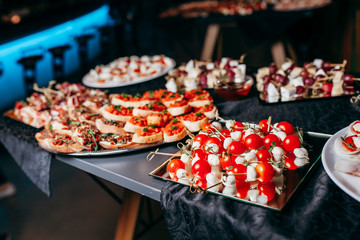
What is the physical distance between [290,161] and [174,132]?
51cm

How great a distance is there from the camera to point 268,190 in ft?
3.15

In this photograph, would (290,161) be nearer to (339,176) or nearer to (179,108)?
(339,176)

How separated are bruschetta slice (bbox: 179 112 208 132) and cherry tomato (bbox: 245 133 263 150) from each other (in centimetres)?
37

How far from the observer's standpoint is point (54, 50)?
3.79 m

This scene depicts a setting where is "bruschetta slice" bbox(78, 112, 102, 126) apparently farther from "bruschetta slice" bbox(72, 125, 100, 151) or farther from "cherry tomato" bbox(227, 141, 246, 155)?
"cherry tomato" bbox(227, 141, 246, 155)

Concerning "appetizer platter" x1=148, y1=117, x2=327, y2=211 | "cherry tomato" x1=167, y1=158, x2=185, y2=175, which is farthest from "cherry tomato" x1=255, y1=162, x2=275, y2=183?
"cherry tomato" x1=167, y1=158, x2=185, y2=175

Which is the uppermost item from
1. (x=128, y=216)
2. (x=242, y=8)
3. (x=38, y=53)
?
(x=242, y=8)

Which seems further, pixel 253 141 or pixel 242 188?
pixel 253 141

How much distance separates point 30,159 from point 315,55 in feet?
17.2

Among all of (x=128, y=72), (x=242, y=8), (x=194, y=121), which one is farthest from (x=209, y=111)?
(x=242, y=8)

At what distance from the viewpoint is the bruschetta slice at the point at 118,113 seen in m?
1.62

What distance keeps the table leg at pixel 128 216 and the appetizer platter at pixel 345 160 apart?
1048 millimetres

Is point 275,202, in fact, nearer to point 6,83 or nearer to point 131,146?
point 131,146

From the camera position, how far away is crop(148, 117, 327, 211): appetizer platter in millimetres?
959
